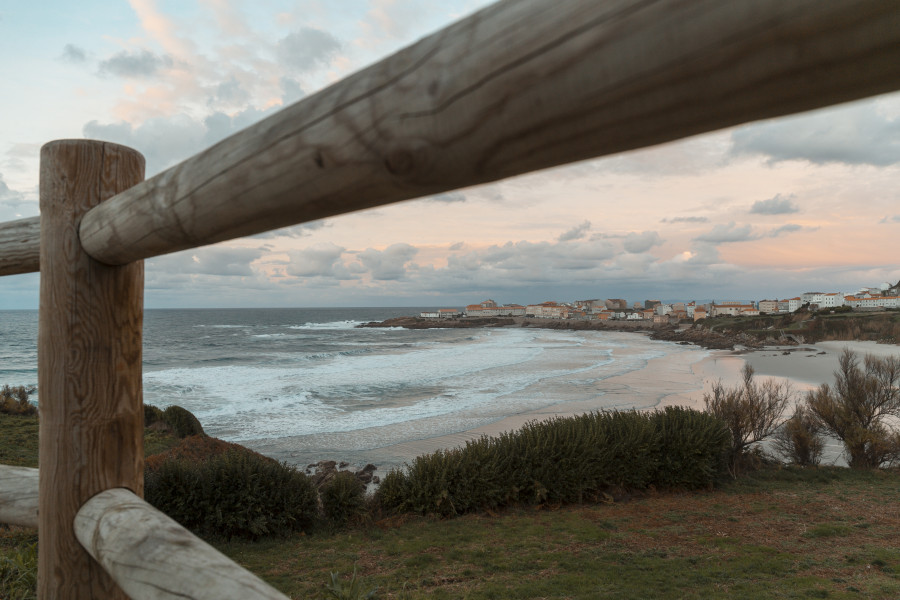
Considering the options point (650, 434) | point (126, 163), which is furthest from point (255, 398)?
point (126, 163)

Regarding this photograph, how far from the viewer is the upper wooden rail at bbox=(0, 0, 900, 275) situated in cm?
36

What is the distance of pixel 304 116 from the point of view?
28.0 inches

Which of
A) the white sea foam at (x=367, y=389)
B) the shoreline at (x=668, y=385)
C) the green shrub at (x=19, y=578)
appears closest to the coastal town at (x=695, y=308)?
the shoreline at (x=668, y=385)

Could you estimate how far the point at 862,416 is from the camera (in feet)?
44.6

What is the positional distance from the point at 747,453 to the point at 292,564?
10.8 metres

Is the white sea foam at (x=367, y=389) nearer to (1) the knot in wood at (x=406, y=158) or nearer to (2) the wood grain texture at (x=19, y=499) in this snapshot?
(2) the wood grain texture at (x=19, y=499)

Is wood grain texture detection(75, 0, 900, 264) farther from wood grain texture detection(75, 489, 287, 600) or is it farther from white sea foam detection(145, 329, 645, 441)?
white sea foam detection(145, 329, 645, 441)

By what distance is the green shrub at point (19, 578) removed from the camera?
2.84 meters

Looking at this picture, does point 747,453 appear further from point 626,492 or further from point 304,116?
point 304,116

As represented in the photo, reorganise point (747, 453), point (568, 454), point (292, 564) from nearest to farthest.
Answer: point (292, 564)
point (568, 454)
point (747, 453)

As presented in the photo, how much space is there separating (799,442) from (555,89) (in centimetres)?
1576

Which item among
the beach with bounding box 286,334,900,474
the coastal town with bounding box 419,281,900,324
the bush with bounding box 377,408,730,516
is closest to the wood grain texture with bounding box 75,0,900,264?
the bush with bounding box 377,408,730,516

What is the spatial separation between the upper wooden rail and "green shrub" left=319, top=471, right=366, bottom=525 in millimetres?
8972

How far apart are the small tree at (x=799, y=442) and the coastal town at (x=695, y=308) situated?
53.1m
